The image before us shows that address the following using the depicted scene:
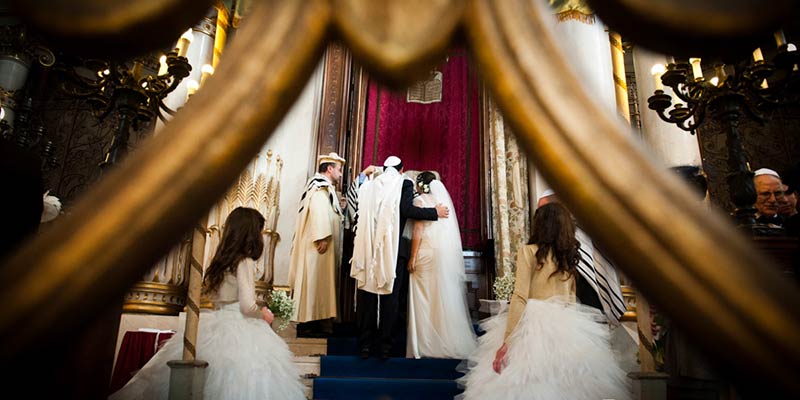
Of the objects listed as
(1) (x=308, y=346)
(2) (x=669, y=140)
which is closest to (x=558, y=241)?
Result: (1) (x=308, y=346)

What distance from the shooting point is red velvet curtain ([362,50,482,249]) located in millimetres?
5219

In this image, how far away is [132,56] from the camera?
0.22 meters

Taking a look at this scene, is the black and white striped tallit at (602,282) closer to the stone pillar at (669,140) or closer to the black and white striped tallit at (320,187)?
the stone pillar at (669,140)

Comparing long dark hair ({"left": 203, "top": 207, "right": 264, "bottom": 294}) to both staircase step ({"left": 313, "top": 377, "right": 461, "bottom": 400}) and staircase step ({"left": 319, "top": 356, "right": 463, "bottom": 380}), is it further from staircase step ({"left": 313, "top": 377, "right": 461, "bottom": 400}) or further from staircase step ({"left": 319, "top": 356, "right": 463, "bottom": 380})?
staircase step ({"left": 319, "top": 356, "right": 463, "bottom": 380})

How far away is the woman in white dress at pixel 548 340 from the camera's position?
172cm

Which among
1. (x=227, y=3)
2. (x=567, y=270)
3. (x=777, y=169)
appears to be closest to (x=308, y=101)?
(x=567, y=270)

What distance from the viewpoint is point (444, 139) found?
577cm

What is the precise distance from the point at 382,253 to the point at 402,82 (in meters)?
3.02

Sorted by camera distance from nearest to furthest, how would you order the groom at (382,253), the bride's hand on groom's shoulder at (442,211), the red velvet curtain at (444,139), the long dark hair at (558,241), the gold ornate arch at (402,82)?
the gold ornate arch at (402,82)
the long dark hair at (558,241)
the groom at (382,253)
the bride's hand on groom's shoulder at (442,211)
the red velvet curtain at (444,139)

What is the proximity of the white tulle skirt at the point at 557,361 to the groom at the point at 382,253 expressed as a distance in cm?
118

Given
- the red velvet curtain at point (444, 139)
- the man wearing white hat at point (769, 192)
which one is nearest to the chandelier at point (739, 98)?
the man wearing white hat at point (769, 192)

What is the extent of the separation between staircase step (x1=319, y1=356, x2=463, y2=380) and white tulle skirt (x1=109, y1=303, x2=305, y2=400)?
28.9 inches

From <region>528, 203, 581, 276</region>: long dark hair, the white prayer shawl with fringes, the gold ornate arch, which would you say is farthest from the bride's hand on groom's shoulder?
the gold ornate arch

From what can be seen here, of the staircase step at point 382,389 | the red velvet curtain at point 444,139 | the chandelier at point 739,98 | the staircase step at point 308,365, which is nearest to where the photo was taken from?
the chandelier at point 739,98
